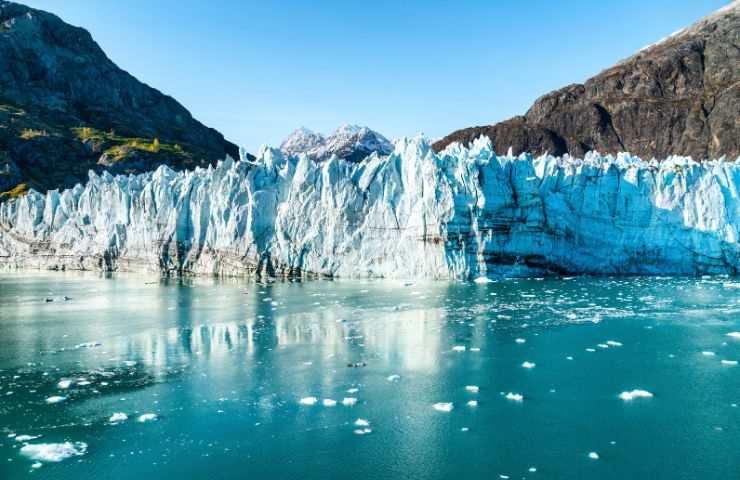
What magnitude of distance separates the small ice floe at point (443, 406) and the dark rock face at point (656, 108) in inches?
2294

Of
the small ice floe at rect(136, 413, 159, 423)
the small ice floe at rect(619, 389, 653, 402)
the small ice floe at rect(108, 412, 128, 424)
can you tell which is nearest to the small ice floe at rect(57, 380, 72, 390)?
the small ice floe at rect(108, 412, 128, 424)

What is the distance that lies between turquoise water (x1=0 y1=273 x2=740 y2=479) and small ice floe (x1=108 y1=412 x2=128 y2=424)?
0.33 ft

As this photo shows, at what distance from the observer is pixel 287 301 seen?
61.4 ft

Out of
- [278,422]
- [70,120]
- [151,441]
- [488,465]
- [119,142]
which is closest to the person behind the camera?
[488,465]

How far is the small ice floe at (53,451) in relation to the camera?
6.64 metres

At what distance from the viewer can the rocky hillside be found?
59.0m

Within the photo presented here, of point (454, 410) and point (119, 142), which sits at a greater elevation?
point (119, 142)

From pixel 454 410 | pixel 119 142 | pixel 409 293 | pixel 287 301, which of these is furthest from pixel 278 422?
pixel 119 142

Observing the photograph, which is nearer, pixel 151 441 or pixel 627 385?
pixel 151 441

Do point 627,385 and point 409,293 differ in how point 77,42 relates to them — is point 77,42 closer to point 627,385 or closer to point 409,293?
point 409,293

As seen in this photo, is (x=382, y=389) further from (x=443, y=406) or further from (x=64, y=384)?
(x=64, y=384)

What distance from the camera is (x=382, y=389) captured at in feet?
29.2

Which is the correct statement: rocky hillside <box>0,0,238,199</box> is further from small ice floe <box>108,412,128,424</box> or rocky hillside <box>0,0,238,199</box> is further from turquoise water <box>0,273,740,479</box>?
small ice floe <box>108,412,128,424</box>

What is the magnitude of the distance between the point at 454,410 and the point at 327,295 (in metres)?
12.3
